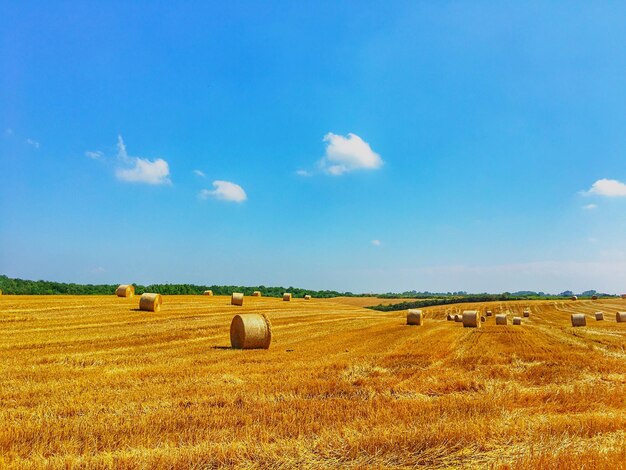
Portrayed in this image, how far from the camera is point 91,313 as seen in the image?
24.9 meters

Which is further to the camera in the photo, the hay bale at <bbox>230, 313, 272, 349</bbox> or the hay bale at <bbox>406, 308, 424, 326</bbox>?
the hay bale at <bbox>406, 308, 424, 326</bbox>

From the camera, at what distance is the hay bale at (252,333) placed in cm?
1574

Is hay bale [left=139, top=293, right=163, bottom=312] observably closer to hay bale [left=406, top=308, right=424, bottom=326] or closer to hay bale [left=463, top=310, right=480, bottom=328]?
hay bale [left=406, top=308, right=424, bottom=326]

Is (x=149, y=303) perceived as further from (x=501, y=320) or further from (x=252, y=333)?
(x=501, y=320)

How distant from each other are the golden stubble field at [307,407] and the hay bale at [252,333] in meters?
0.72

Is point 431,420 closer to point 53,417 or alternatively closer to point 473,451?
point 473,451

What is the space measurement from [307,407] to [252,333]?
886 cm

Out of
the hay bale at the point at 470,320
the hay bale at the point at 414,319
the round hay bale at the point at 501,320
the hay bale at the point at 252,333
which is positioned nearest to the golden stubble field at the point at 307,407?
the hay bale at the point at 252,333

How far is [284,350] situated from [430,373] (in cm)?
597

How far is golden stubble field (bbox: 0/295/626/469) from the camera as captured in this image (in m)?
5.12

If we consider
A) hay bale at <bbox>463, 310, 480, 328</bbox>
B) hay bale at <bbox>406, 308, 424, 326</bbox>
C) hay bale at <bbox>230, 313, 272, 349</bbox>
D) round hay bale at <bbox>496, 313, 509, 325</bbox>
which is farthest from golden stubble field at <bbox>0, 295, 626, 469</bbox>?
round hay bale at <bbox>496, 313, 509, 325</bbox>

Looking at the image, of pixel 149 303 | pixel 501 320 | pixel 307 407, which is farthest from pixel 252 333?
pixel 501 320

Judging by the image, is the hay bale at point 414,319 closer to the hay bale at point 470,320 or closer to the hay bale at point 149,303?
the hay bale at point 470,320

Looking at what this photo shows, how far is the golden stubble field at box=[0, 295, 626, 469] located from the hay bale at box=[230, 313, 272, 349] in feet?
2.38
